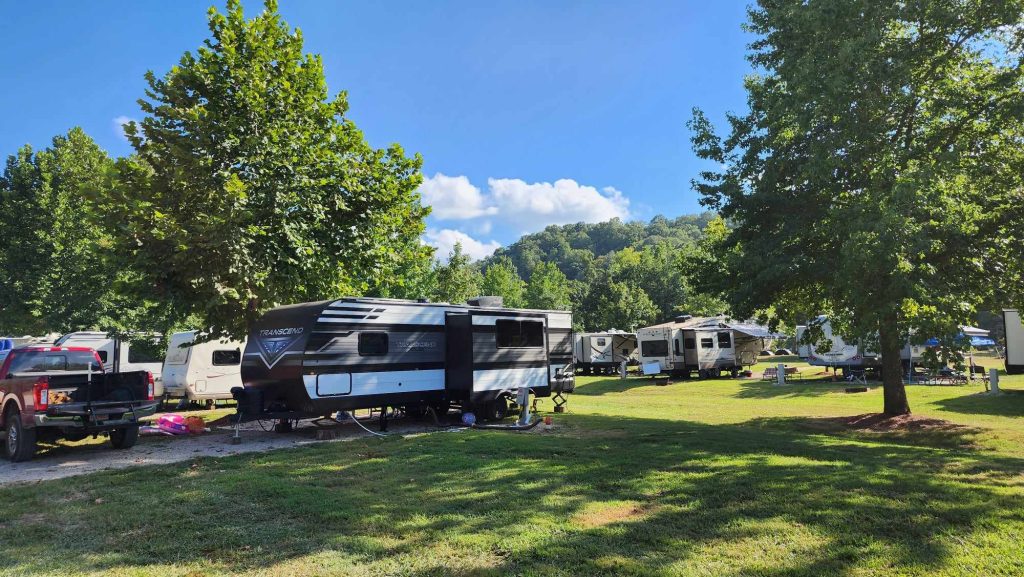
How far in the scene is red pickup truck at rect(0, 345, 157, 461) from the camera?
9.39 meters

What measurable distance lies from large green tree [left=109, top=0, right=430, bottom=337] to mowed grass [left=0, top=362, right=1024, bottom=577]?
401cm

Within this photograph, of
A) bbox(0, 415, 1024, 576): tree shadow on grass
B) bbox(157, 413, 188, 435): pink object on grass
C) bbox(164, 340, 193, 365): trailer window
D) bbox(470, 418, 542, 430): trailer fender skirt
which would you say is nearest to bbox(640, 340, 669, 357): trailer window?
bbox(470, 418, 542, 430): trailer fender skirt

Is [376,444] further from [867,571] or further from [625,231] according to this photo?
[625,231]

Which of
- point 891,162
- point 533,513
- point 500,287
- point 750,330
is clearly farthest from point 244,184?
point 500,287

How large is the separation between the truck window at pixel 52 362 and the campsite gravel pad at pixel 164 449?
1479 millimetres

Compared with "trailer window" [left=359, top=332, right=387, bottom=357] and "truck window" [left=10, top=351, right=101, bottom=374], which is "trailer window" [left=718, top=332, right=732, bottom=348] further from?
"truck window" [left=10, top=351, right=101, bottom=374]

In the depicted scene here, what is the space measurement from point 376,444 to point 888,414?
471 inches

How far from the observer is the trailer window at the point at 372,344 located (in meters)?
12.0

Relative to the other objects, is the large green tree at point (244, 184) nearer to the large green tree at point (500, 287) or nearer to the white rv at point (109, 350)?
the white rv at point (109, 350)

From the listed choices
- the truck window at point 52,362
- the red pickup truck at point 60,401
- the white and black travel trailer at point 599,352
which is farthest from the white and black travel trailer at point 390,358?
the white and black travel trailer at point 599,352

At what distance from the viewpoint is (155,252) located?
1140 centimetres

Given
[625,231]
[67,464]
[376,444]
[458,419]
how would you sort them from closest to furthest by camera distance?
1. [67,464]
2. [376,444]
3. [458,419]
4. [625,231]

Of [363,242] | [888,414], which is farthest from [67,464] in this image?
[888,414]

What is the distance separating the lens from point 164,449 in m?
10.7
